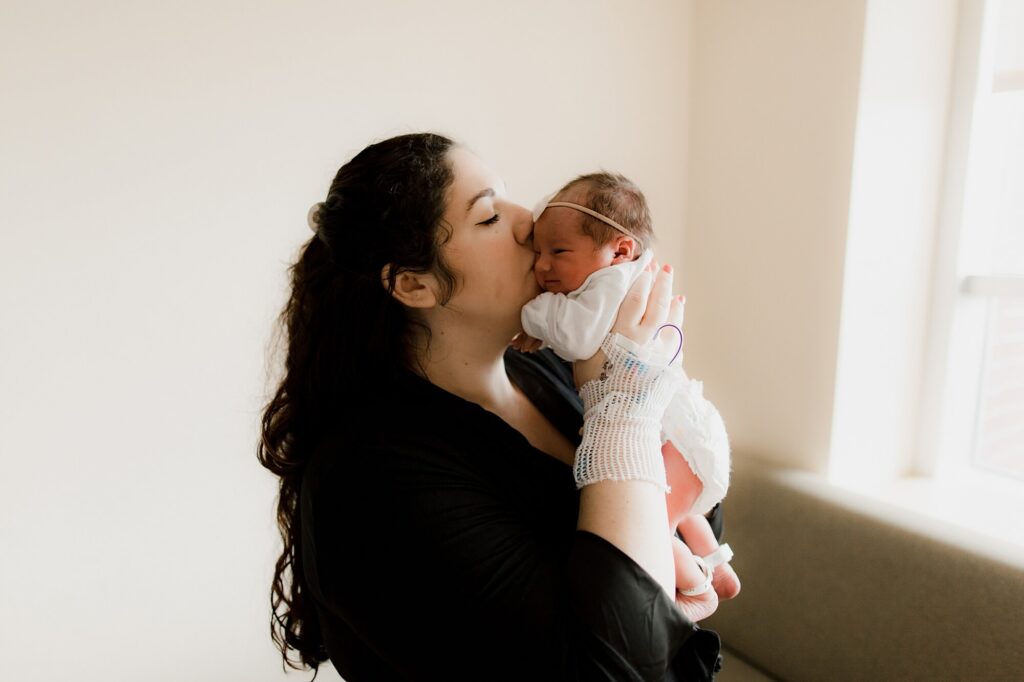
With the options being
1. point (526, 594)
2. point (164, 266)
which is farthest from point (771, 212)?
point (164, 266)

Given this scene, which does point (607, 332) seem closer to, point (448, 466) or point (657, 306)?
point (657, 306)

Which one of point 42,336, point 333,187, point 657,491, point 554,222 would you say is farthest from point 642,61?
point 42,336

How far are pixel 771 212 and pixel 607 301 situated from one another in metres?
1.00

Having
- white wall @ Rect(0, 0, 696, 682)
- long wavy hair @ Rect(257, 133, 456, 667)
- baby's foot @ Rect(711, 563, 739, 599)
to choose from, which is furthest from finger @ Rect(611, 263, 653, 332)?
white wall @ Rect(0, 0, 696, 682)

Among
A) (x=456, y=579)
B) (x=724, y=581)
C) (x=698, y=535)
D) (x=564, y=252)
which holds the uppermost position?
(x=564, y=252)

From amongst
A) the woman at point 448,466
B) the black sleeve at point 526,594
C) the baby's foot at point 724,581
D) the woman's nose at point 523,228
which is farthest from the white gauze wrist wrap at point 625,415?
the baby's foot at point 724,581

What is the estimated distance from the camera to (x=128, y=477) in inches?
56.5

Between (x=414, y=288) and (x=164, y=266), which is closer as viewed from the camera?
(x=414, y=288)

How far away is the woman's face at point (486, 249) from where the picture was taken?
1068mm

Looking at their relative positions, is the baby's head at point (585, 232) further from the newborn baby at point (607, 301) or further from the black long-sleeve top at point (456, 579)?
the black long-sleeve top at point (456, 579)

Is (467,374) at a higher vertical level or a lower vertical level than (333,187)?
lower

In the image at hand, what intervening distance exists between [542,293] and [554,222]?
0.38 feet

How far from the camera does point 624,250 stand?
3.81 ft

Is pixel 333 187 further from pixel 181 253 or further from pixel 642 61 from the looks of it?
pixel 642 61
